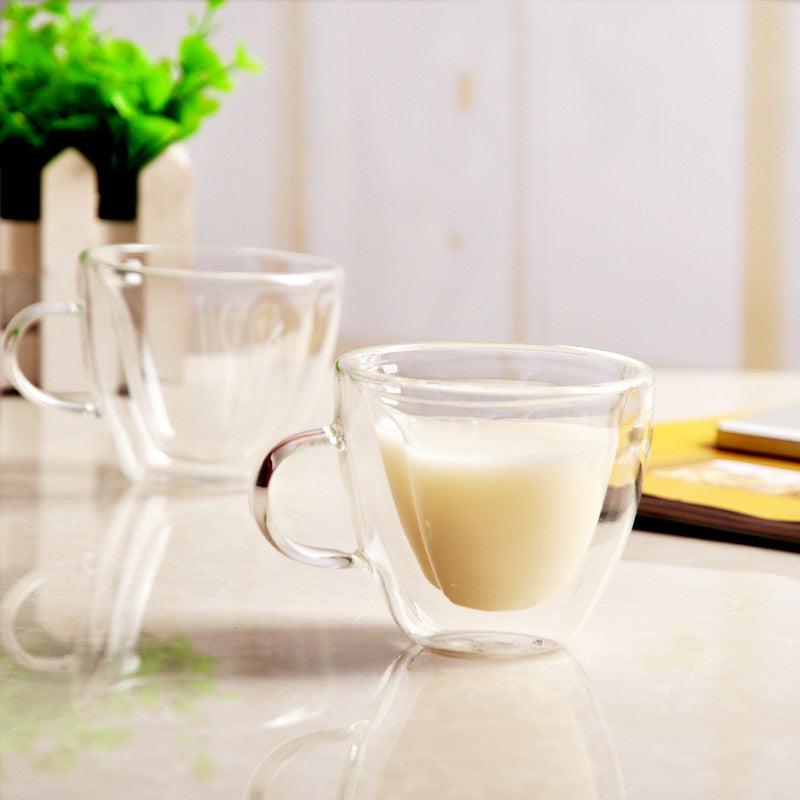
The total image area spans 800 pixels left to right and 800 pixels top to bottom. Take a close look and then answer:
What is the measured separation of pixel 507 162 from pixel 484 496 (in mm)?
3650

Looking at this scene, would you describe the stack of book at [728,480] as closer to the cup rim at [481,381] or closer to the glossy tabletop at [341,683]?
the glossy tabletop at [341,683]

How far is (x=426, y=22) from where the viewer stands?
4125 mm

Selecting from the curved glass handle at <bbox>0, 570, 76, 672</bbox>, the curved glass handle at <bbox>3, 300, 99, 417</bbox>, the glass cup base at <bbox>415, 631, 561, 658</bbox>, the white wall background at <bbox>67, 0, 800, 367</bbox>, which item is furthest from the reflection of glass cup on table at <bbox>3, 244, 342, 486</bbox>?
the white wall background at <bbox>67, 0, 800, 367</bbox>

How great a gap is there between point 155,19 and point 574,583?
439 cm

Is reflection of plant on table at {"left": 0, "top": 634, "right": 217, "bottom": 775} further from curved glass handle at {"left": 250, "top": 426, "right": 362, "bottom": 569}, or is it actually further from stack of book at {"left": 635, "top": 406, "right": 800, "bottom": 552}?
stack of book at {"left": 635, "top": 406, "right": 800, "bottom": 552}

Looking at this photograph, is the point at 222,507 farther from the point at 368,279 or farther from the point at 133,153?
the point at 368,279

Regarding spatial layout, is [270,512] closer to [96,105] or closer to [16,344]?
[16,344]

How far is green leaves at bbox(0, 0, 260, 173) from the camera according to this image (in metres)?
1.08

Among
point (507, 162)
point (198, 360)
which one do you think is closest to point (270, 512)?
point (198, 360)

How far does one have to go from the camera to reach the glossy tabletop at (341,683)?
369 millimetres

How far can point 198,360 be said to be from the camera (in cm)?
74

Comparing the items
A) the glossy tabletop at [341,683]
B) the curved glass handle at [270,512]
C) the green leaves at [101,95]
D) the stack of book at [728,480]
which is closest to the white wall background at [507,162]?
the green leaves at [101,95]

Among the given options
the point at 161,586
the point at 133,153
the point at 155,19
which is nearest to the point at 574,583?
the point at 161,586

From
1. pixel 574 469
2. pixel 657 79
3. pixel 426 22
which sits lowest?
pixel 574 469
